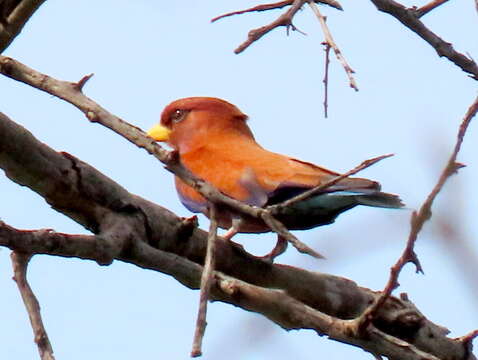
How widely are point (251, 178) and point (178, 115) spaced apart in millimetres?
1748

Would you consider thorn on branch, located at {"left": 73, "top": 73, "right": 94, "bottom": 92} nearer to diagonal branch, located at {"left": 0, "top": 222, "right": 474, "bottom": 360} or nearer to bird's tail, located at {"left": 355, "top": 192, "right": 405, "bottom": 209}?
diagonal branch, located at {"left": 0, "top": 222, "right": 474, "bottom": 360}

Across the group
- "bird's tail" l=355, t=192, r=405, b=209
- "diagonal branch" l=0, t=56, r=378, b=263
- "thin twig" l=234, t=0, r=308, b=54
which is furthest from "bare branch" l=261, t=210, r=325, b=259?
"bird's tail" l=355, t=192, r=405, b=209

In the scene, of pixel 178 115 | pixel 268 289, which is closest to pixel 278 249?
pixel 268 289

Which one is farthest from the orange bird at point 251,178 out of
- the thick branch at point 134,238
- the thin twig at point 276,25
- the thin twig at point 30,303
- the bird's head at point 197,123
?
the thin twig at point 30,303

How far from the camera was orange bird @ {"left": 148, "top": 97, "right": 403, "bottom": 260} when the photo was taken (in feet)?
16.2

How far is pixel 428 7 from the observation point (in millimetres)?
3631

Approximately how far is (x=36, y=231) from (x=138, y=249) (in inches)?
21.6

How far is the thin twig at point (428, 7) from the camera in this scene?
360cm

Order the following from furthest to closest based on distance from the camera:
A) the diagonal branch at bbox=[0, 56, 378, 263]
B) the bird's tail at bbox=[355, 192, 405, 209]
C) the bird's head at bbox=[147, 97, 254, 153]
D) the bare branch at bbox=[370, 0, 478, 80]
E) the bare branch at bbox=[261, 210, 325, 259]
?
the bird's head at bbox=[147, 97, 254, 153] < the bird's tail at bbox=[355, 192, 405, 209] < the bare branch at bbox=[370, 0, 478, 80] < the diagonal branch at bbox=[0, 56, 378, 263] < the bare branch at bbox=[261, 210, 325, 259]

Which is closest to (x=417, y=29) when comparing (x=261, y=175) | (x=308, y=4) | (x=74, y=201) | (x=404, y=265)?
(x=308, y=4)

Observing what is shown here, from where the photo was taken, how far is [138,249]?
134 inches

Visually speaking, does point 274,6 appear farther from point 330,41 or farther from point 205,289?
point 205,289

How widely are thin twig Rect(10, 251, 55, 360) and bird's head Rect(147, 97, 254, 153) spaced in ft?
11.0

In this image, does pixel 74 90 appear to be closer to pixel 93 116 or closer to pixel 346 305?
pixel 93 116
